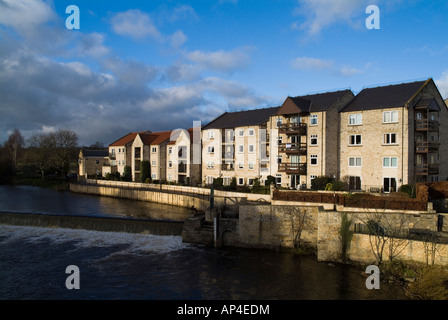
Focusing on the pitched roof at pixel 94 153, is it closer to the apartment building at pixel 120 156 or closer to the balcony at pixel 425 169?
the apartment building at pixel 120 156

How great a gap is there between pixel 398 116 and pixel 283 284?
982 inches

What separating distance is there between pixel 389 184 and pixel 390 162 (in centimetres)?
247

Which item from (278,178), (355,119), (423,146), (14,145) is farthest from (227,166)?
(14,145)

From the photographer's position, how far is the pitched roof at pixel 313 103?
129 ft

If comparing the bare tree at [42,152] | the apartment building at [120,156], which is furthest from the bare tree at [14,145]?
the apartment building at [120,156]

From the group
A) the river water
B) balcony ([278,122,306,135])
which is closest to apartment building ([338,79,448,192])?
balcony ([278,122,306,135])

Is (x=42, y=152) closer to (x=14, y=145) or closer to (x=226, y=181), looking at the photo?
(x=14, y=145)

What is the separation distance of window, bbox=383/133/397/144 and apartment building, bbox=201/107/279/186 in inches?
598

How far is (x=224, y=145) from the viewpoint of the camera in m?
52.4

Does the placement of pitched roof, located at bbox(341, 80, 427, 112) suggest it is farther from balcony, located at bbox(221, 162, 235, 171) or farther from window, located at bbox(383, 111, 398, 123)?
balcony, located at bbox(221, 162, 235, 171)

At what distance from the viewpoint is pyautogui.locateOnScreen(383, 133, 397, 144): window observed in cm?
3453
